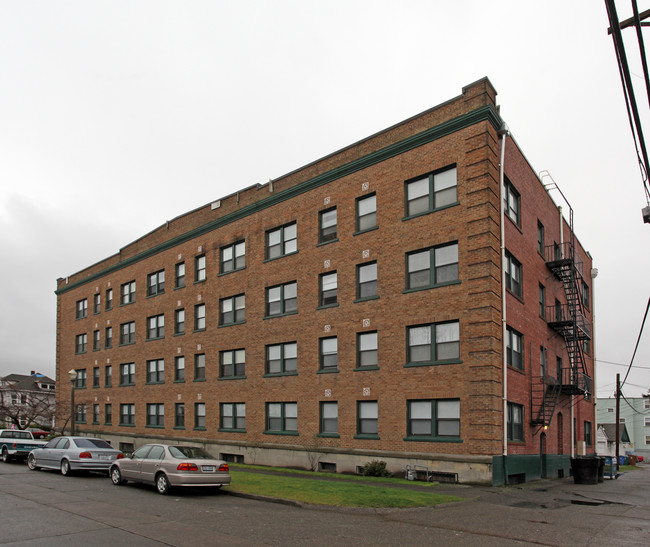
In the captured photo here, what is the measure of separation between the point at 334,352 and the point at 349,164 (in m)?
8.31

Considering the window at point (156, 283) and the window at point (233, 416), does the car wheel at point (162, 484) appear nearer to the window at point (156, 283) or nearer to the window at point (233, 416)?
the window at point (233, 416)

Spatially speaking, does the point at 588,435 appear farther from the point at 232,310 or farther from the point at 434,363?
the point at 232,310

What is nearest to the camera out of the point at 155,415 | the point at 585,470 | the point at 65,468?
the point at 65,468

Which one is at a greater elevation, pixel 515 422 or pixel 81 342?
pixel 81 342

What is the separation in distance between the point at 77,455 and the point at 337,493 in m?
10.2

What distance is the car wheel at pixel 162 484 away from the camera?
680 inches

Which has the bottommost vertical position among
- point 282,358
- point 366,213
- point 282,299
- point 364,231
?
point 282,358

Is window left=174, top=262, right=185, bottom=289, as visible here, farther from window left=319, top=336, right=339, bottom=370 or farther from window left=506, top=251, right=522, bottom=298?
window left=506, top=251, right=522, bottom=298

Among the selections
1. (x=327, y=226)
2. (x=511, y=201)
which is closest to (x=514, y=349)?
(x=511, y=201)

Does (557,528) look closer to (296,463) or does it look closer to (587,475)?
(587,475)

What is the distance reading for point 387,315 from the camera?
24906 millimetres

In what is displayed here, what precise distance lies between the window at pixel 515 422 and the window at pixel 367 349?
5565mm

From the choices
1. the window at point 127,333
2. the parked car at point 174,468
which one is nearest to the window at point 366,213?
the parked car at point 174,468

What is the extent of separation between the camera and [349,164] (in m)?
27.2
